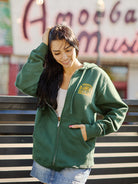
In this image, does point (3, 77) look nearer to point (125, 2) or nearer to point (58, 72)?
point (125, 2)

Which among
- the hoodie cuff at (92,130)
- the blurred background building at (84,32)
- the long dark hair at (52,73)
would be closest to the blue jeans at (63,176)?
the hoodie cuff at (92,130)

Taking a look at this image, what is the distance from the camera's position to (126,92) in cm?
1439

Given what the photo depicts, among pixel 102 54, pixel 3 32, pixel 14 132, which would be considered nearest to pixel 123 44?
pixel 102 54

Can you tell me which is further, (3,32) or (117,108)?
(3,32)

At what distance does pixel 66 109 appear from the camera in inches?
72.5

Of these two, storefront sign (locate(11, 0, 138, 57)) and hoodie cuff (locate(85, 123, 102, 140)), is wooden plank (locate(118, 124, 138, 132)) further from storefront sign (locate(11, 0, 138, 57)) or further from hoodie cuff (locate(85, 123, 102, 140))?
storefront sign (locate(11, 0, 138, 57))

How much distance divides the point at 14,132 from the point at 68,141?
2.59 feet

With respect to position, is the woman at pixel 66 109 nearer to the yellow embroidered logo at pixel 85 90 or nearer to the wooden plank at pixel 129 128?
the yellow embroidered logo at pixel 85 90

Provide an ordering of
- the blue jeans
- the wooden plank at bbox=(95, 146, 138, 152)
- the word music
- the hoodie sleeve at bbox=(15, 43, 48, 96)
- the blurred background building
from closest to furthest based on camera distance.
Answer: the blue jeans, the hoodie sleeve at bbox=(15, 43, 48, 96), the wooden plank at bbox=(95, 146, 138, 152), the blurred background building, the word music

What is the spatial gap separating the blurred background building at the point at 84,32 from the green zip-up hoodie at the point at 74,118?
11258 millimetres

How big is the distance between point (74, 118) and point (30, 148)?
0.83 meters

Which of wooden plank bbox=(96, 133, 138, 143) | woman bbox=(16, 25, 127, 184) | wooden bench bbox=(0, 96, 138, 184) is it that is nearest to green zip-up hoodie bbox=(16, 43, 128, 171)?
woman bbox=(16, 25, 127, 184)

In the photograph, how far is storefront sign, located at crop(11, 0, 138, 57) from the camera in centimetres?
1300

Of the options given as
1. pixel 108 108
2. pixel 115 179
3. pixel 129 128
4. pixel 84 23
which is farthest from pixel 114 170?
pixel 84 23
